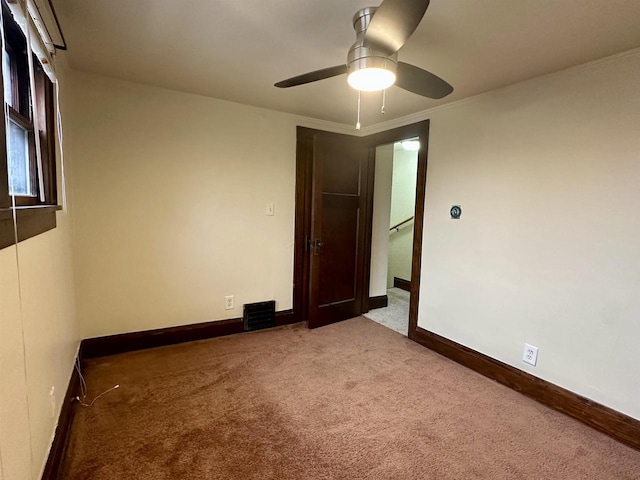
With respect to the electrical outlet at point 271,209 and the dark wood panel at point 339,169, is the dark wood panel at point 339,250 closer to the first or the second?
the dark wood panel at point 339,169

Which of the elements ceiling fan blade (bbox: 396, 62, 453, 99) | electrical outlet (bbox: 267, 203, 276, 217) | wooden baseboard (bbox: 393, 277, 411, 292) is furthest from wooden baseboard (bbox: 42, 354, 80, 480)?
wooden baseboard (bbox: 393, 277, 411, 292)

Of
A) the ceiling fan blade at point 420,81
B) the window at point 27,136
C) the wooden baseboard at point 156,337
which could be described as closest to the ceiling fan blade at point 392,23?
the ceiling fan blade at point 420,81

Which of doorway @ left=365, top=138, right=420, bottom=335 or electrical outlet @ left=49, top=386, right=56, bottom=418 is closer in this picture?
electrical outlet @ left=49, top=386, right=56, bottom=418

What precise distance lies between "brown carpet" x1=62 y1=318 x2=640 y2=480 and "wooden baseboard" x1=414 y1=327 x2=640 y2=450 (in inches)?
2.6

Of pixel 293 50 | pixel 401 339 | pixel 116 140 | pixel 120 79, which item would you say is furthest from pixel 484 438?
pixel 120 79

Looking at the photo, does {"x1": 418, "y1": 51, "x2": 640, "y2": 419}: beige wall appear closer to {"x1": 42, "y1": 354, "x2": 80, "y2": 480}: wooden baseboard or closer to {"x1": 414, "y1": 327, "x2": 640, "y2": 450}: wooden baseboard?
{"x1": 414, "y1": 327, "x2": 640, "y2": 450}: wooden baseboard

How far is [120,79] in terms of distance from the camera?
243 centimetres

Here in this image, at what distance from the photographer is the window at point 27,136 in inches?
49.5

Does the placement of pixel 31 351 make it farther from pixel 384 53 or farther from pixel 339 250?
pixel 339 250

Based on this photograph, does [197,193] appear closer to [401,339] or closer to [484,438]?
[401,339]

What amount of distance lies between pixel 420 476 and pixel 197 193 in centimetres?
251

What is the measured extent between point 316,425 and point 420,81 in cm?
195

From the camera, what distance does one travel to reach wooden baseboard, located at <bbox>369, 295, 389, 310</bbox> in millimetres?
3934

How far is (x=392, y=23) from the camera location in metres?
1.18
